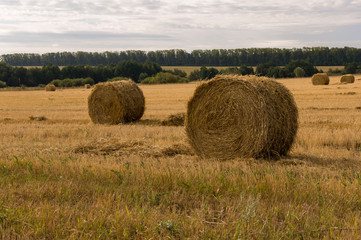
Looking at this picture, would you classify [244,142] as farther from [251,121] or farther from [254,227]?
[254,227]

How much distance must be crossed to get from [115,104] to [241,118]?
8.76 metres

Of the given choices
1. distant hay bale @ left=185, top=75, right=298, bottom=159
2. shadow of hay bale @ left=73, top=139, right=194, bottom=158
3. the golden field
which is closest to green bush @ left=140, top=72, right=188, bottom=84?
shadow of hay bale @ left=73, top=139, right=194, bottom=158

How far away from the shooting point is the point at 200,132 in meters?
8.98

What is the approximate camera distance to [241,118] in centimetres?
842

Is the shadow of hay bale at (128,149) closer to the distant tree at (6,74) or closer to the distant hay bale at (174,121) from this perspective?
the distant hay bale at (174,121)

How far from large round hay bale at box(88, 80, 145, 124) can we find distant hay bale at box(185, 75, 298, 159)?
7.38 m

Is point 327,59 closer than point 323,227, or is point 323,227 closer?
point 323,227

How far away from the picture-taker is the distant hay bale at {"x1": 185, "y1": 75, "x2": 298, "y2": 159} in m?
8.06

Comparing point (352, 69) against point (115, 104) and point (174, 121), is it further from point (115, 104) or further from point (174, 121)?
point (174, 121)

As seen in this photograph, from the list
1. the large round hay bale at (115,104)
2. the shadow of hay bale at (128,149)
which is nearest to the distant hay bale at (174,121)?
the large round hay bale at (115,104)

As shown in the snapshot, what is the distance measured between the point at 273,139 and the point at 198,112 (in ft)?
6.11

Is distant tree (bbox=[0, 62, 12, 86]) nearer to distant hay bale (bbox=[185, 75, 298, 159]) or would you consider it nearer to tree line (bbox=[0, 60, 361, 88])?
tree line (bbox=[0, 60, 361, 88])

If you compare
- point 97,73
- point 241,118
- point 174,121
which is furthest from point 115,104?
point 97,73

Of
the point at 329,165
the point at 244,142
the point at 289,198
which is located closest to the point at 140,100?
the point at 244,142
